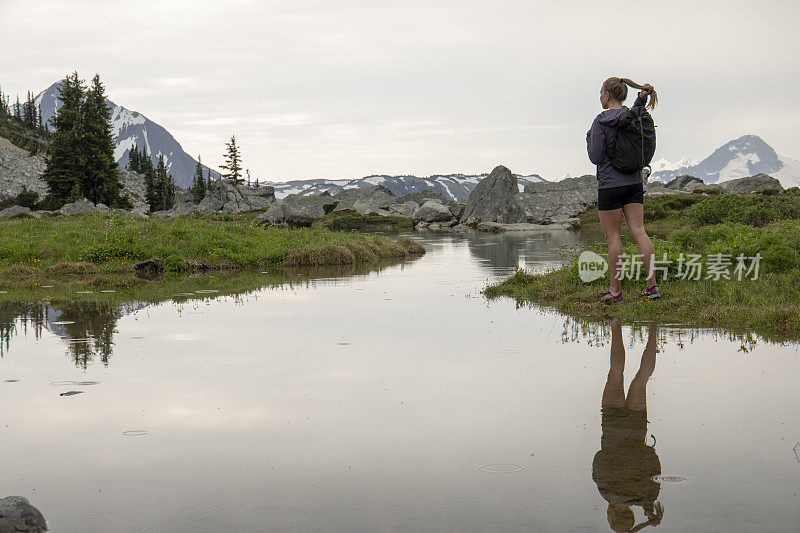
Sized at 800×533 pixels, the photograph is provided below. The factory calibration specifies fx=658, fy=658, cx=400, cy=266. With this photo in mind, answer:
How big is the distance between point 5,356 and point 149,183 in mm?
112193

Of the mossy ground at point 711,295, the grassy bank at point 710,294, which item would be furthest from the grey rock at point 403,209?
the grassy bank at point 710,294

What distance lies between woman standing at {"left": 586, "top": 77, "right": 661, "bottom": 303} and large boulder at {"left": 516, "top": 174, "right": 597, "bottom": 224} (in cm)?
7348

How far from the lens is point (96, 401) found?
16.9 feet

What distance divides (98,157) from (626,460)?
6403 cm

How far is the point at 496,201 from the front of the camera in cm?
9100

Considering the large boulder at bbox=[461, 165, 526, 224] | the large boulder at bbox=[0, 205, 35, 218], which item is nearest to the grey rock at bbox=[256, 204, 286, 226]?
the large boulder at bbox=[0, 205, 35, 218]

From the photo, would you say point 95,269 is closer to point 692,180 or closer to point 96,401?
point 96,401

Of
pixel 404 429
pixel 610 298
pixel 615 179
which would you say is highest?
pixel 615 179

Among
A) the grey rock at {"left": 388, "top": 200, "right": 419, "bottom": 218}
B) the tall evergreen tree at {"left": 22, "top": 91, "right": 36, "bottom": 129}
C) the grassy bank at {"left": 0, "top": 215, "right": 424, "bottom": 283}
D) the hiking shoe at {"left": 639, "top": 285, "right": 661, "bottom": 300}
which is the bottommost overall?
the hiking shoe at {"left": 639, "top": 285, "right": 661, "bottom": 300}

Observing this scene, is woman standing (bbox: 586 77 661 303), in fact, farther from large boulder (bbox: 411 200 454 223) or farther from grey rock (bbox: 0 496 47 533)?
large boulder (bbox: 411 200 454 223)

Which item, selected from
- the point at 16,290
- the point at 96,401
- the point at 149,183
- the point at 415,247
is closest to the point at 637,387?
the point at 96,401

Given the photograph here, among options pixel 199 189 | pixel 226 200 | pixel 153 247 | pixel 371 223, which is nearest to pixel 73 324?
pixel 153 247

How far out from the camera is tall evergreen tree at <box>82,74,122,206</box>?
59875 millimetres

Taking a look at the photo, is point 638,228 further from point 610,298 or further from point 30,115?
point 30,115
